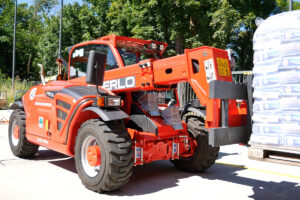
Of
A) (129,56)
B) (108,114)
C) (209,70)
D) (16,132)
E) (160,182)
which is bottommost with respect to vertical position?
(160,182)

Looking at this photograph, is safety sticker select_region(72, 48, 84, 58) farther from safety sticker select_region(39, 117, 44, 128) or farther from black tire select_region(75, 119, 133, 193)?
black tire select_region(75, 119, 133, 193)

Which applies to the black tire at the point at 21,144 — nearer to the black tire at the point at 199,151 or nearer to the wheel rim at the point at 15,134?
the wheel rim at the point at 15,134

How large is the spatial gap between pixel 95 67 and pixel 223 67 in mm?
1739

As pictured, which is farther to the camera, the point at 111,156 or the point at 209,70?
the point at 111,156

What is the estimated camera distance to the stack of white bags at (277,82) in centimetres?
317

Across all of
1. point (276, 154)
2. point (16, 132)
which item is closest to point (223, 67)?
point (276, 154)

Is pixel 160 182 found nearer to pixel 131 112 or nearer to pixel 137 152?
pixel 137 152

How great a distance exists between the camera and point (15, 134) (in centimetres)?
724

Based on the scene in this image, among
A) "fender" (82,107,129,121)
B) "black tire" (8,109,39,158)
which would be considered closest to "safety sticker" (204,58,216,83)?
"fender" (82,107,129,121)

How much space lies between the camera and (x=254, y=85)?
11.7 ft

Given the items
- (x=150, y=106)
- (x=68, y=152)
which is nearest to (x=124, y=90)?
(x=150, y=106)

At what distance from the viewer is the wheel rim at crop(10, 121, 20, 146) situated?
716 centimetres

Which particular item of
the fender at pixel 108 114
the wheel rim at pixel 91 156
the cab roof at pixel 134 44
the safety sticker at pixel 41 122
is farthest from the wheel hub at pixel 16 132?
the fender at pixel 108 114

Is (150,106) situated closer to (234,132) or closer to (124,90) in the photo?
(124,90)
